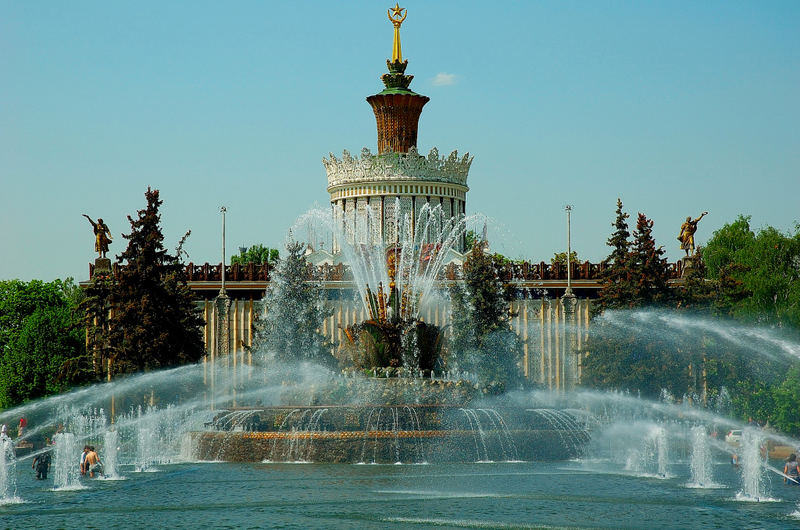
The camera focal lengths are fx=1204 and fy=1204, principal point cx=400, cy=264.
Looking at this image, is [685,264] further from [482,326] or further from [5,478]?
[5,478]

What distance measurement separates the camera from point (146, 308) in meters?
43.7

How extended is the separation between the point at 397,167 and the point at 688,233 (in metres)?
16.7

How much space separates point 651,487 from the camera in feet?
88.4

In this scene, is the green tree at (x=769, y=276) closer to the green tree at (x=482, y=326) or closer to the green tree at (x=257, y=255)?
the green tree at (x=482, y=326)

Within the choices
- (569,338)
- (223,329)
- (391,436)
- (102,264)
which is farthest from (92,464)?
(569,338)

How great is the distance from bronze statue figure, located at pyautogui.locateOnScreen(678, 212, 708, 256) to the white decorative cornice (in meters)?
14.5

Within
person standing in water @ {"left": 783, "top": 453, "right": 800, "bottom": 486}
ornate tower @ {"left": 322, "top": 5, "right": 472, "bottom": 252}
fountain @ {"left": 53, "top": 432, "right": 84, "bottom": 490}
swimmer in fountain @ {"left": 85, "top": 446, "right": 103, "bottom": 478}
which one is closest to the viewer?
fountain @ {"left": 53, "top": 432, "right": 84, "bottom": 490}

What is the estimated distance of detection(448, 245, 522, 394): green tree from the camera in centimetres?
5019

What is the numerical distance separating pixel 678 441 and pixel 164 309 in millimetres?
19007

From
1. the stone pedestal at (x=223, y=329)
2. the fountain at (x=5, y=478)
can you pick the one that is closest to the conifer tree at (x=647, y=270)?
the stone pedestal at (x=223, y=329)

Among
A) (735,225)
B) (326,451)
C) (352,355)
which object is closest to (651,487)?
(326,451)

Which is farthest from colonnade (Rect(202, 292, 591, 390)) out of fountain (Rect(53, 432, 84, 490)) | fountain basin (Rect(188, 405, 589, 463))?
fountain (Rect(53, 432, 84, 490))

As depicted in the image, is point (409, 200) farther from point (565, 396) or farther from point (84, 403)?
point (84, 403)

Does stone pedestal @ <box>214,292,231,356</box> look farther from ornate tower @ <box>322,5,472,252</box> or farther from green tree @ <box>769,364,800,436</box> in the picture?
green tree @ <box>769,364,800,436</box>
